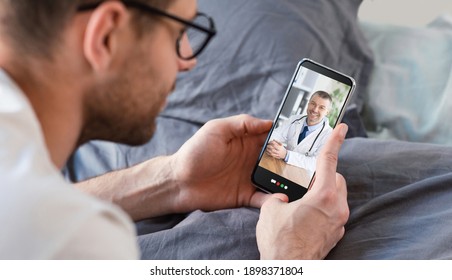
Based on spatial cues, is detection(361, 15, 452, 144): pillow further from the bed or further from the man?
the man

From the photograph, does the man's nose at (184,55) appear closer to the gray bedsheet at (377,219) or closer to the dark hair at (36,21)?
the dark hair at (36,21)

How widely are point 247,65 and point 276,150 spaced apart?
0.68 ft

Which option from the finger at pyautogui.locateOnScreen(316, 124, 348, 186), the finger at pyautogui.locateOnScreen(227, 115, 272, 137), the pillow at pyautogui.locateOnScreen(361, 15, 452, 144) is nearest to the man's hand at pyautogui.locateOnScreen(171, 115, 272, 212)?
the finger at pyautogui.locateOnScreen(227, 115, 272, 137)

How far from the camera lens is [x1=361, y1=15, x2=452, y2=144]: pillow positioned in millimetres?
961

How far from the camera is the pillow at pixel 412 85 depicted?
37.9 inches

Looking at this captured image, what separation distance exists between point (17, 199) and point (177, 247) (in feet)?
0.98

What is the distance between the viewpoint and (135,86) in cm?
66

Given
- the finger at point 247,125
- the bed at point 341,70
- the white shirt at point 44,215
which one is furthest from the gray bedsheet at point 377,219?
the white shirt at point 44,215

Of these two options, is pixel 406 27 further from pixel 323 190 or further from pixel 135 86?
pixel 135 86

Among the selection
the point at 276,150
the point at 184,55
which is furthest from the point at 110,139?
the point at 276,150

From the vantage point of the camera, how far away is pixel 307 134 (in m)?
0.81

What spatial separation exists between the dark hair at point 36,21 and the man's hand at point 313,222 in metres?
0.28

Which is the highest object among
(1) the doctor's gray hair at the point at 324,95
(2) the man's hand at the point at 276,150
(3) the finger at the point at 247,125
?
(1) the doctor's gray hair at the point at 324,95
